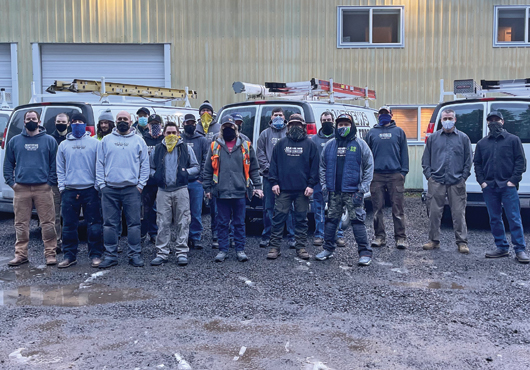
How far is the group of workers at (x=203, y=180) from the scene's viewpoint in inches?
311

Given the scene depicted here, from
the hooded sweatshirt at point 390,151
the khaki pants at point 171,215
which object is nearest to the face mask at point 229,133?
the khaki pants at point 171,215

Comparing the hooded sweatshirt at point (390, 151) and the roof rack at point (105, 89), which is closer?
the hooded sweatshirt at point (390, 151)

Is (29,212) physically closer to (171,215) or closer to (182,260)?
(171,215)

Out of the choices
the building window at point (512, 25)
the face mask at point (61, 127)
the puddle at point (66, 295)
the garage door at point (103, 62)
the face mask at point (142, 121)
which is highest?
the building window at point (512, 25)

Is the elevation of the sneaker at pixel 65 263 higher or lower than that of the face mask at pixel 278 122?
lower

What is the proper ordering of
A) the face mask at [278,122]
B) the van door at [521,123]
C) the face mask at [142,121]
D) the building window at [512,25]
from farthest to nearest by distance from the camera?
the building window at [512,25]
the van door at [521,123]
the face mask at [142,121]
the face mask at [278,122]

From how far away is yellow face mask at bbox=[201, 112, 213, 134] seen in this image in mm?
9719

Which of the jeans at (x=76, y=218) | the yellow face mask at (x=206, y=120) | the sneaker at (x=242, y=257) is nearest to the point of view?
the jeans at (x=76, y=218)

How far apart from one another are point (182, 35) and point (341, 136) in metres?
9.65

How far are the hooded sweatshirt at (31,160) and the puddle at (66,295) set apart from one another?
5.57ft

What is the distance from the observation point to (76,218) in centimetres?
798

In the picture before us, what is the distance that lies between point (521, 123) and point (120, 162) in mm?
6343

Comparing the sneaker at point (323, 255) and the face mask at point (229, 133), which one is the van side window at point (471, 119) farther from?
the face mask at point (229, 133)

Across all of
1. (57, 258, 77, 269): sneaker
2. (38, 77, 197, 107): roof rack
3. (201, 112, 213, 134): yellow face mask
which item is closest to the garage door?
(38, 77, 197, 107): roof rack
